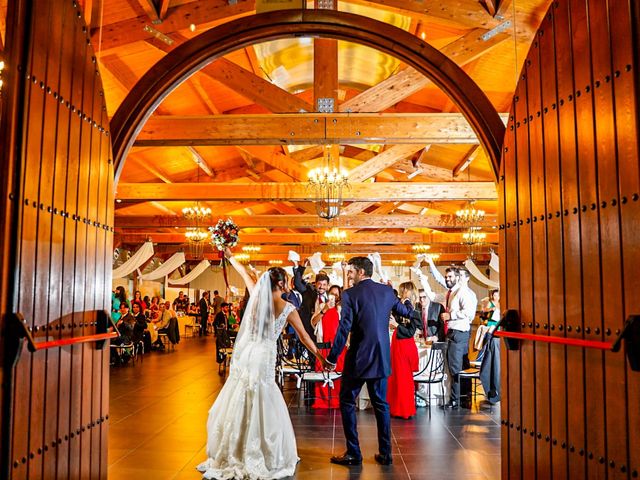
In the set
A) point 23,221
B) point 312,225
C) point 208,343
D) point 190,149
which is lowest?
point 208,343

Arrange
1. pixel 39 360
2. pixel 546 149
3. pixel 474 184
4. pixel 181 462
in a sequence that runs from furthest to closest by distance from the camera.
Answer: pixel 474 184
pixel 181 462
pixel 546 149
pixel 39 360

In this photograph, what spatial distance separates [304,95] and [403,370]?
21.3 feet

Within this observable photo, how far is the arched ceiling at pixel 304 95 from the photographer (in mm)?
6379

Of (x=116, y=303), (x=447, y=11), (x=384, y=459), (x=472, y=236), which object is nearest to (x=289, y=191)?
(x=447, y=11)

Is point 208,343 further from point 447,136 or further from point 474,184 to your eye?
point 447,136

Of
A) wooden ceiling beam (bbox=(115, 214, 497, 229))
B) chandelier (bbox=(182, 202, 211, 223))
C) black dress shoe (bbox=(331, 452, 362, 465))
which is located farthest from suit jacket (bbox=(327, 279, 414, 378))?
wooden ceiling beam (bbox=(115, 214, 497, 229))

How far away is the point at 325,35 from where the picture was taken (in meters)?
3.77

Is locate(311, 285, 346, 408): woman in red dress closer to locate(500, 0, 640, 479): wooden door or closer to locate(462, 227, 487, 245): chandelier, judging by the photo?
locate(500, 0, 640, 479): wooden door

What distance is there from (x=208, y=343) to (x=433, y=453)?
1281cm

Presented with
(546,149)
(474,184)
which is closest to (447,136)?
(474,184)

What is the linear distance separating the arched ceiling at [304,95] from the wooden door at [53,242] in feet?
3.84

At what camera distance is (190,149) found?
468 inches

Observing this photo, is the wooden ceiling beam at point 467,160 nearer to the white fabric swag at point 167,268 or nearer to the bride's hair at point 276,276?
the bride's hair at point 276,276

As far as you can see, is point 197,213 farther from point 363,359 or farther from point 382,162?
point 363,359
